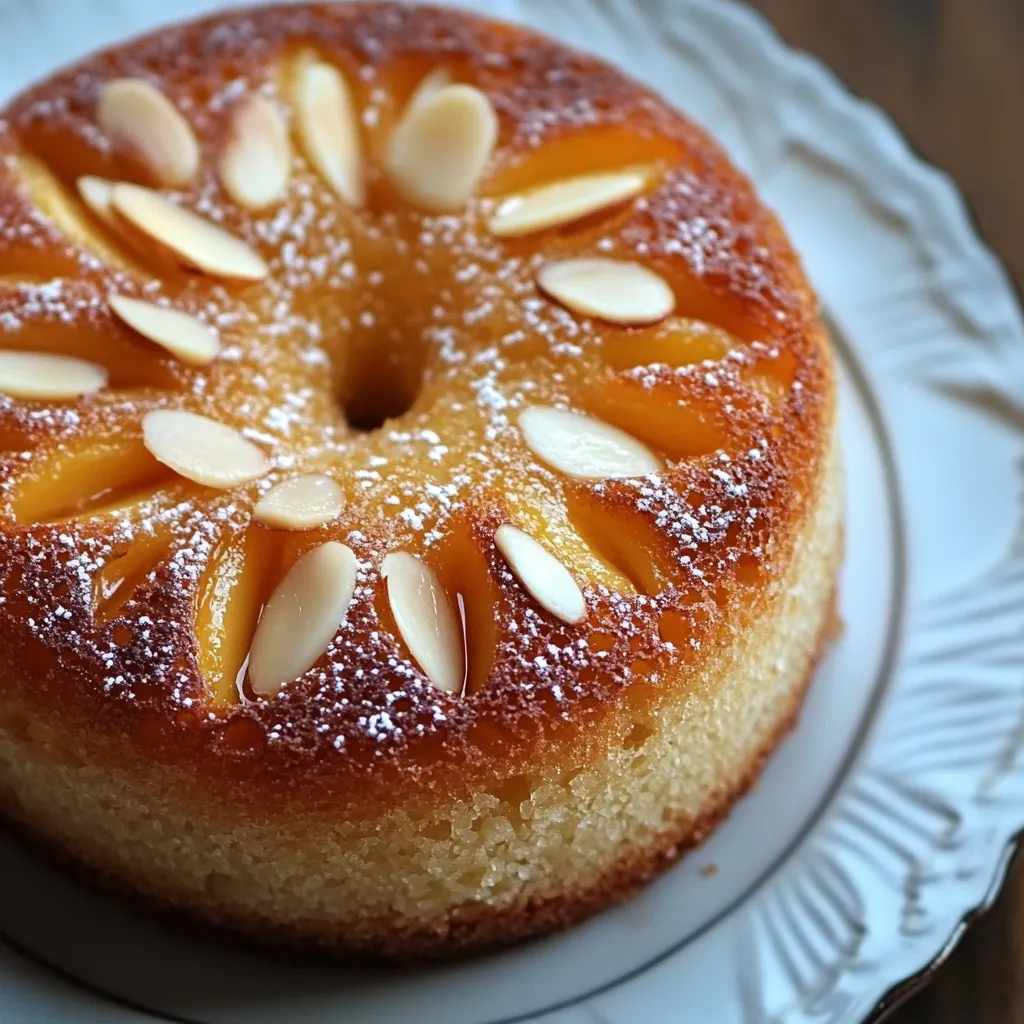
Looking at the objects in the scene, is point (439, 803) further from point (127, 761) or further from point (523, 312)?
point (523, 312)

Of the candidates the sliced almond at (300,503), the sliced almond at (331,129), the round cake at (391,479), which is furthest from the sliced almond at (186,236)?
the sliced almond at (300,503)

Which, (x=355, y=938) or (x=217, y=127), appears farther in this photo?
(x=217, y=127)

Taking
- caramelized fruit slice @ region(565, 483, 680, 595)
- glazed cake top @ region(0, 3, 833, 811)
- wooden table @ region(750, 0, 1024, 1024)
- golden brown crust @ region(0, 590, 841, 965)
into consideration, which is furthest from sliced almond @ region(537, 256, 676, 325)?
wooden table @ region(750, 0, 1024, 1024)

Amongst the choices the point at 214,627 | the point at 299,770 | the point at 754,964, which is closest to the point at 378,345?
the point at 214,627

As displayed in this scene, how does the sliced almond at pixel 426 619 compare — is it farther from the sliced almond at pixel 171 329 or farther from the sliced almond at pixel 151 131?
the sliced almond at pixel 151 131

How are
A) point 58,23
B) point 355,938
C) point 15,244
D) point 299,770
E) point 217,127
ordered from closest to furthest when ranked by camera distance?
point 299,770 → point 355,938 → point 15,244 → point 217,127 → point 58,23

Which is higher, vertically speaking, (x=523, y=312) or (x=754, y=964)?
(x=523, y=312)

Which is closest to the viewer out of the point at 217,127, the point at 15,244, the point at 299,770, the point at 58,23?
the point at 299,770

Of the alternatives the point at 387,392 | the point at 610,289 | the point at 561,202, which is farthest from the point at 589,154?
the point at 387,392
